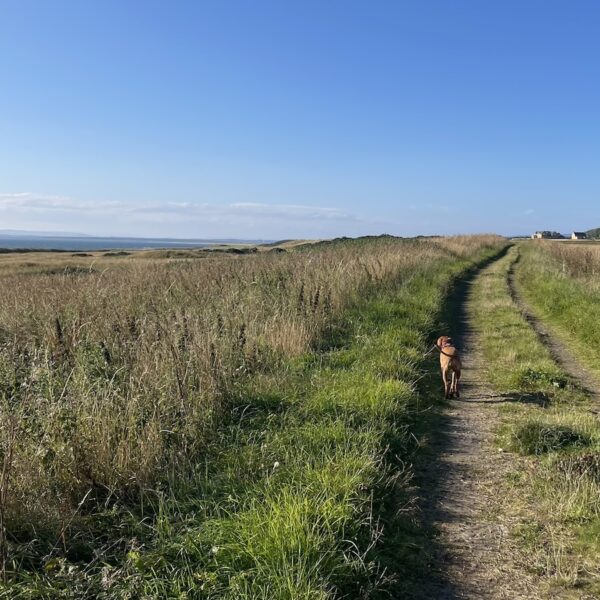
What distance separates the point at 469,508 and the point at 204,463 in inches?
80.3

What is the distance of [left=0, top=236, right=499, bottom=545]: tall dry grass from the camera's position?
3.50m

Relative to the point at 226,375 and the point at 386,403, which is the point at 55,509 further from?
the point at 386,403

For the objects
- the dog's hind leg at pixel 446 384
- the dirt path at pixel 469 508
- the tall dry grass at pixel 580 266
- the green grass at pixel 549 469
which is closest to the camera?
the dirt path at pixel 469 508

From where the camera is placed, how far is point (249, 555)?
2.86 meters

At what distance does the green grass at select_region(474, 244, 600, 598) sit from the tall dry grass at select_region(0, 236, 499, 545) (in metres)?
2.50

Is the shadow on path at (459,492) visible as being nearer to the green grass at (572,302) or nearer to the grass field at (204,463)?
the grass field at (204,463)

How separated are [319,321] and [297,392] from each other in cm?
310

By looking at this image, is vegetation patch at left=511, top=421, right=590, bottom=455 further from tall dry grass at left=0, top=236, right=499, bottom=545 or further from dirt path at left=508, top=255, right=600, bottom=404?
tall dry grass at left=0, top=236, right=499, bottom=545

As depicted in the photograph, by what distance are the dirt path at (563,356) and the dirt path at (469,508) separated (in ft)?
5.11

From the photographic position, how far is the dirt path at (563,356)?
7191 mm

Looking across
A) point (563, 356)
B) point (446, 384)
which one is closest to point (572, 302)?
point (563, 356)

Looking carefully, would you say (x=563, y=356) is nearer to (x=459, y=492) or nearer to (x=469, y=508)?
(x=459, y=492)

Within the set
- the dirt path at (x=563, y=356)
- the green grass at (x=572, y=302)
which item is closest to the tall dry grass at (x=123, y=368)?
the dirt path at (x=563, y=356)

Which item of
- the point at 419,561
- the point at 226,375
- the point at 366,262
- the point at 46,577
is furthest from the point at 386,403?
the point at 366,262
